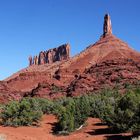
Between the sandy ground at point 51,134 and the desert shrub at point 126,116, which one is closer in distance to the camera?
the sandy ground at point 51,134

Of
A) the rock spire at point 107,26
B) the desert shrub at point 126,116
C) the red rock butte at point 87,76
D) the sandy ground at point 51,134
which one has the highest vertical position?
the rock spire at point 107,26

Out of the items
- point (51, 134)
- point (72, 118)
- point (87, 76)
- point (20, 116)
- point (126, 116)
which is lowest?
point (51, 134)

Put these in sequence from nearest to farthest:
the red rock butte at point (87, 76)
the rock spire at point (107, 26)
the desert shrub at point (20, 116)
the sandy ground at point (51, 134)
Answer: the sandy ground at point (51, 134), the desert shrub at point (20, 116), the red rock butte at point (87, 76), the rock spire at point (107, 26)

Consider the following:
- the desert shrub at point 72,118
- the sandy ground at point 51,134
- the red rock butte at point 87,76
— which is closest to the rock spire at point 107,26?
the red rock butte at point 87,76

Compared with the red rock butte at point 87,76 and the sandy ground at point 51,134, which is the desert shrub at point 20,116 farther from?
the red rock butte at point 87,76

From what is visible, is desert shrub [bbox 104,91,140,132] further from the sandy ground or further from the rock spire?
the rock spire

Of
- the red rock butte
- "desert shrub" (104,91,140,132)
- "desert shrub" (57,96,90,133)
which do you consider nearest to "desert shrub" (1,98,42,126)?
"desert shrub" (57,96,90,133)

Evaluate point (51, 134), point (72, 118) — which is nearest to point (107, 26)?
point (72, 118)

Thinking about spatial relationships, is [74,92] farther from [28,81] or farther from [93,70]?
[28,81]

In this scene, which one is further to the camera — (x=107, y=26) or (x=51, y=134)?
(x=107, y=26)

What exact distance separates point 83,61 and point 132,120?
336 ft

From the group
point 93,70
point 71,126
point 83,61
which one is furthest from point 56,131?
point 83,61

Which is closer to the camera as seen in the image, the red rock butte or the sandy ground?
the sandy ground

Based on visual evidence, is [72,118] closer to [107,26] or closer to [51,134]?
[51,134]
